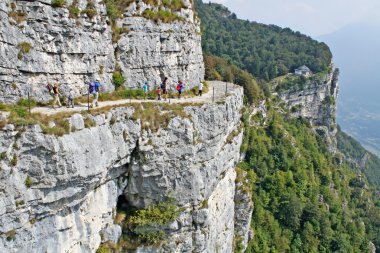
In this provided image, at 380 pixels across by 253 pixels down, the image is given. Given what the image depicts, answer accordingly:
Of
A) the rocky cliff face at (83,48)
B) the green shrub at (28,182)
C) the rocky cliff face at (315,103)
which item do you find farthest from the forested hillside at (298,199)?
the green shrub at (28,182)

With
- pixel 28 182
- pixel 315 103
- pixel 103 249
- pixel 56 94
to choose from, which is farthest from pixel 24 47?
pixel 315 103

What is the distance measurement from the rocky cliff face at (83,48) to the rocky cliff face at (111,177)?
378cm

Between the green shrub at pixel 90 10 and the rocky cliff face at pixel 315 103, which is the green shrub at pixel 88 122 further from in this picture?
the rocky cliff face at pixel 315 103

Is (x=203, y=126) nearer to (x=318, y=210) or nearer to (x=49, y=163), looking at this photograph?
(x=49, y=163)

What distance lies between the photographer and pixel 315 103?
9612cm

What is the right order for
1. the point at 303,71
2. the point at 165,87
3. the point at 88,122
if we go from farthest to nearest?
1. the point at 303,71
2. the point at 165,87
3. the point at 88,122

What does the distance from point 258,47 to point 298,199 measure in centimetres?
7233

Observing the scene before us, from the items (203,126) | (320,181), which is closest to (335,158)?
(320,181)

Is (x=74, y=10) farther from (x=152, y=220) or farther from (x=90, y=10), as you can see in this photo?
(x=152, y=220)

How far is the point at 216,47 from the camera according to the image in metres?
108

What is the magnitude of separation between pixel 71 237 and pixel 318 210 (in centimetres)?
4079

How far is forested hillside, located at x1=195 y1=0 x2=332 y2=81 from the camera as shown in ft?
345

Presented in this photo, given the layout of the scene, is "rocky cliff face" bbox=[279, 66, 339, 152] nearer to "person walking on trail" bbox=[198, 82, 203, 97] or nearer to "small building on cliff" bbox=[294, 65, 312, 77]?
"small building on cliff" bbox=[294, 65, 312, 77]

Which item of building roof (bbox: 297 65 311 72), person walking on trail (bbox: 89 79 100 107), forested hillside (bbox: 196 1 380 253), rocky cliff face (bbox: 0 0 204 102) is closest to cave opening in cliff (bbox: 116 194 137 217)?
person walking on trail (bbox: 89 79 100 107)
